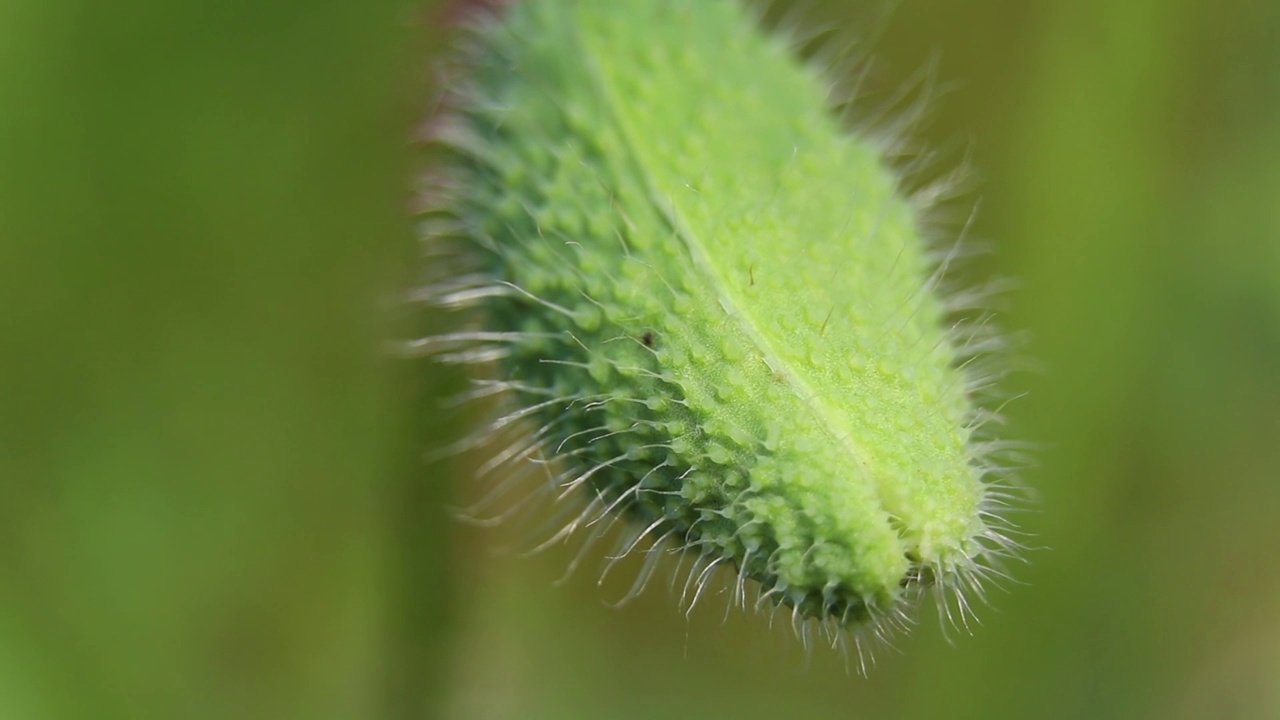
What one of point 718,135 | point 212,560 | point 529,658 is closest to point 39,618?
point 212,560

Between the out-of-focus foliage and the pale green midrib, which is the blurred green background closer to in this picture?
the out-of-focus foliage

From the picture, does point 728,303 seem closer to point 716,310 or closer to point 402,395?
point 716,310

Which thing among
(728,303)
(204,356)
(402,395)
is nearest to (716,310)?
(728,303)

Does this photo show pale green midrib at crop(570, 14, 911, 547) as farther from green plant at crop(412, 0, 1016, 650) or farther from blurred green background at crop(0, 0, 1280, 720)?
blurred green background at crop(0, 0, 1280, 720)

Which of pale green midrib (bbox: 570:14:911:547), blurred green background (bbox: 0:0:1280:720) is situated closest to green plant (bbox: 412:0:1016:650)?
pale green midrib (bbox: 570:14:911:547)

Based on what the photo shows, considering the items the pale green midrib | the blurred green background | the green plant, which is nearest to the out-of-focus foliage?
the blurred green background

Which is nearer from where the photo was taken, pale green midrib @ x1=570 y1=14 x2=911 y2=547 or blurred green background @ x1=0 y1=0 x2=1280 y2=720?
pale green midrib @ x1=570 y1=14 x2=911 y2=547

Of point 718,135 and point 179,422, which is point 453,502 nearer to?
point 179,422
